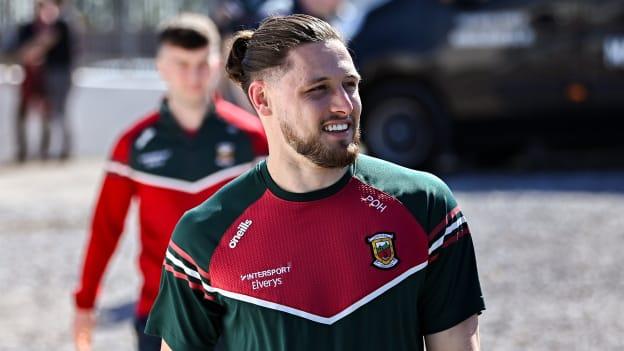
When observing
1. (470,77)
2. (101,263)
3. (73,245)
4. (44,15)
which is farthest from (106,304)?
(44,15)

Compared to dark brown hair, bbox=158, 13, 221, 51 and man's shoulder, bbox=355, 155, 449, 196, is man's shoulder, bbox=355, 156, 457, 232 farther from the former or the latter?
dark brown hair, bbox=158, 13, 221, 51

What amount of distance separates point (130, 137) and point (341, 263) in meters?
2.20

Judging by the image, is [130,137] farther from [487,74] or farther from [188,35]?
[487,74]

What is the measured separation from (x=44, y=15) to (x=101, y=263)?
412 inches

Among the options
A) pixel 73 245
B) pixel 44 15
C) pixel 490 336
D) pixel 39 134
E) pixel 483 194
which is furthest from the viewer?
pixel 39 134

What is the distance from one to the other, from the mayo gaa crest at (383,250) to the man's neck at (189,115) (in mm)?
2136

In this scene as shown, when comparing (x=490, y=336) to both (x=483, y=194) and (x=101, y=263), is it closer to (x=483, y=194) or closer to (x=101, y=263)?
(x=101, y=263)

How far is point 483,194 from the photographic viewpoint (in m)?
11.4

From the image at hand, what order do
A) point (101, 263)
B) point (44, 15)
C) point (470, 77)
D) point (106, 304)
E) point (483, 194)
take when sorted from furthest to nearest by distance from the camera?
point (44, 15) → point (470, 77) → point (483, 194) → point (106, 304) → point (101, 263)

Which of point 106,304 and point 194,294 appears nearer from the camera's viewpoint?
point 194,294

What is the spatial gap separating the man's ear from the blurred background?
4835 millimetres

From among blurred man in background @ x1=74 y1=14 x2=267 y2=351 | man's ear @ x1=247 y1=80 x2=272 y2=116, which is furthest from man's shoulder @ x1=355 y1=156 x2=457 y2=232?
blurred man in background @ x1=74 y1=14 x2=267 y2=351

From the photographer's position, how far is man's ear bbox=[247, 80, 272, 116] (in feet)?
10.1

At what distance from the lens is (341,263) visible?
2977 mm
